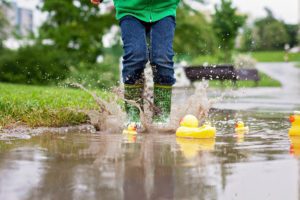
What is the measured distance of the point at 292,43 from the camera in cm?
4356

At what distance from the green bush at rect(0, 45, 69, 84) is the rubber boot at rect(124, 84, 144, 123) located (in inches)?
529

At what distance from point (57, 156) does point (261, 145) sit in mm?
1301

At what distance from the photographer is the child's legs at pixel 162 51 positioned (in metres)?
4.73

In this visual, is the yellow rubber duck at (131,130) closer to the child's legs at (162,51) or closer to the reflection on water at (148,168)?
the reflection on water at (148,168)

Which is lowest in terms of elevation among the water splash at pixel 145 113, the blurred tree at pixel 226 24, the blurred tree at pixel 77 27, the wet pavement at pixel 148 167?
the wet pavement at pixel 148 167

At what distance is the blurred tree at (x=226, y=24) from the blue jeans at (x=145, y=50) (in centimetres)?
2315

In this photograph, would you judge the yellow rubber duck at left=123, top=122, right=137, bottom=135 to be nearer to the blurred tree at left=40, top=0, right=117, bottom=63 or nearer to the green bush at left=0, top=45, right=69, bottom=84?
the green bush at left=0, top=45, right=69, bottom=84

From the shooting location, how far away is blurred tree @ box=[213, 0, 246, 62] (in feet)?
92.0

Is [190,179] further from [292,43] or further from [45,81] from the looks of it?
[292,43]

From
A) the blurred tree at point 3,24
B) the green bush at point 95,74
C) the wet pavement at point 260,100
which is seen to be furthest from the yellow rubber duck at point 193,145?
the blurred tree at point 3,24

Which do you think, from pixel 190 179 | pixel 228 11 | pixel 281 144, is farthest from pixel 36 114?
pixel 228 11

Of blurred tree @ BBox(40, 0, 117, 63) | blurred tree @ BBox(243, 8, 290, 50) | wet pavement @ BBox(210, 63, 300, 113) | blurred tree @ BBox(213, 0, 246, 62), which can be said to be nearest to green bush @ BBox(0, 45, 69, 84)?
blurred tree @ BBox(40, 0, 117, 63)

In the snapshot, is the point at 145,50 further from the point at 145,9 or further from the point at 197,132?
the point at 197,132

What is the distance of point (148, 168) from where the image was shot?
9.14ft
